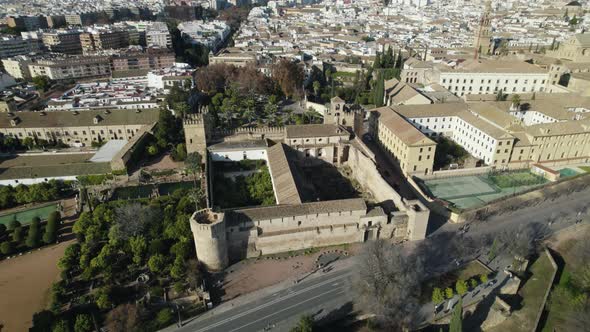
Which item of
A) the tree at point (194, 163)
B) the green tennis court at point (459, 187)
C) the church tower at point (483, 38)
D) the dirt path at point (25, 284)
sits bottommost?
the dirt path at point (25, 284)

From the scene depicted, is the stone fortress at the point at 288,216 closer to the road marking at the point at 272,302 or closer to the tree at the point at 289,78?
the road marking at the point at 272,302

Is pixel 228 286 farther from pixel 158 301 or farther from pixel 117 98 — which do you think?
pixel 117 98

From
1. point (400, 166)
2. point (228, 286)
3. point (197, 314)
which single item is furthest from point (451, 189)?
point (197, 314)

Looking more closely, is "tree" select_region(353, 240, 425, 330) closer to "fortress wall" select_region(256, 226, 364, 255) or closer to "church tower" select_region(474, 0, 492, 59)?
"fortress wall" select_region(256, 226, 364, 255)

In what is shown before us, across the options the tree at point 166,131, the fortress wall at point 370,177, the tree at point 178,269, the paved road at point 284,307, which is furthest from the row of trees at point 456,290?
the tree at point 166,131

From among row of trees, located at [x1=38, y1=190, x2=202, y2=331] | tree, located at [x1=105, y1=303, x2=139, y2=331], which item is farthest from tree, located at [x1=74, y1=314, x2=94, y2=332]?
tree, located at [x1=105, y1=303, x2=139, y2=331]

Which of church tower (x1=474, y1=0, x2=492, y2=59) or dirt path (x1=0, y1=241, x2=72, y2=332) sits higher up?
church tower (x1=474, y1=0, x2=492, y2=59)

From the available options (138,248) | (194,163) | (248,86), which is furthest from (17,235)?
(248,86)

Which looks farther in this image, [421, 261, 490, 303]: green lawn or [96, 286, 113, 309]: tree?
[421, 261, 490, 303]: green lawn
